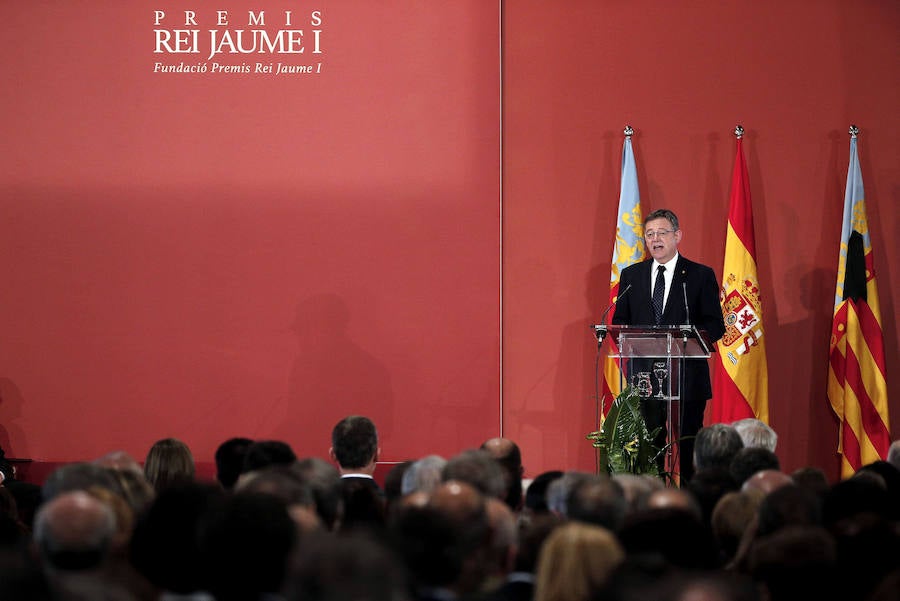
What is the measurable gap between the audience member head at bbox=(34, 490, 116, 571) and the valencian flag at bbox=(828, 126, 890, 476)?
17.5 feet

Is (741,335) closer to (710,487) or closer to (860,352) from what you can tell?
(860,352)

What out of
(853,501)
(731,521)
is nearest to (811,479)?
(853,501)

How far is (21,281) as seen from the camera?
7.40 m

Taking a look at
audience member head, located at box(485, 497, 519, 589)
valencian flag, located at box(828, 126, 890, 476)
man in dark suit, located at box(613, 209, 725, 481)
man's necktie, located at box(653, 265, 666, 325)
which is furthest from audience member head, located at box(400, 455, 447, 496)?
valencian flag, located at box(828, 126, 890, 476)

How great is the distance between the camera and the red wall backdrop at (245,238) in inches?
291

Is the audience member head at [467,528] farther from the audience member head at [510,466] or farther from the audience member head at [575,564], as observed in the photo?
the audience member head at [510,466]

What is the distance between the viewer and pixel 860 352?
705cm

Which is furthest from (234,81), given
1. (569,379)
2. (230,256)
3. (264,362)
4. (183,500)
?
(183,500)

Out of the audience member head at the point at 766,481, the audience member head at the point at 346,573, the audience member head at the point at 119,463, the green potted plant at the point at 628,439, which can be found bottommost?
the green potted plant at the point at 628,439

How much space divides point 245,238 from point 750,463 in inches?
162

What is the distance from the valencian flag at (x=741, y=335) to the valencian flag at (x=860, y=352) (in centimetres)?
48

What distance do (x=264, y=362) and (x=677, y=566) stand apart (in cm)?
484

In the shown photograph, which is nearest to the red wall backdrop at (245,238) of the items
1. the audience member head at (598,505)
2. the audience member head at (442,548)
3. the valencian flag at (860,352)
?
the valencian flag at (860,352)

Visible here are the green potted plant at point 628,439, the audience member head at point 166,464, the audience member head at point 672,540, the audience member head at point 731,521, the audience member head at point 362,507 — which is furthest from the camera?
the green potted plant at point 628,439
